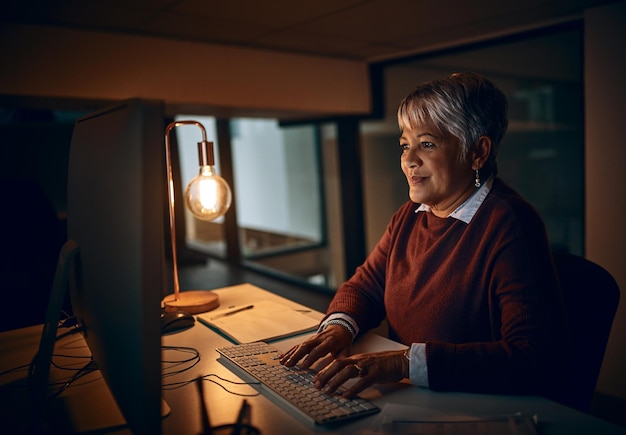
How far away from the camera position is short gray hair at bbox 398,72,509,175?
1341mm

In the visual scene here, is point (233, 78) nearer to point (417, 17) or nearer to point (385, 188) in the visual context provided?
point (417, 17)

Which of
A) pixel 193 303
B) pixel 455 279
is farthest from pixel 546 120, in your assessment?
pixel 193 303

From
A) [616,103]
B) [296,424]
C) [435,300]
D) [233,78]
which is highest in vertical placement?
[233,78]

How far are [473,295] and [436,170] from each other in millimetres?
361

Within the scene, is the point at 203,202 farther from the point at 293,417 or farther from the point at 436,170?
the point at 293,417

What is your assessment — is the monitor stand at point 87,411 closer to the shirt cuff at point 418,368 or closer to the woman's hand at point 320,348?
the woman's hand at point 320,348

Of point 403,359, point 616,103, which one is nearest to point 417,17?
point 616,103

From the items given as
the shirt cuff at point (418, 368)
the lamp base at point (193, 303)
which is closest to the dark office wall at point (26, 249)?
the lamp base at point (193, 303)

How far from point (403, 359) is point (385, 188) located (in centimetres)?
323

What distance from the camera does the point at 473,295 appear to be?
1277mm

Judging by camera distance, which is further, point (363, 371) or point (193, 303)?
point (193, 303)

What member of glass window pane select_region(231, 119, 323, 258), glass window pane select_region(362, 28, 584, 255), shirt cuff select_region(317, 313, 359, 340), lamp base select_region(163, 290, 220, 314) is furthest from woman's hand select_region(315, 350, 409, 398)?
glass window pane select_region(231, 119, 323, 258)

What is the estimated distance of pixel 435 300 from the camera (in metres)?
1.35

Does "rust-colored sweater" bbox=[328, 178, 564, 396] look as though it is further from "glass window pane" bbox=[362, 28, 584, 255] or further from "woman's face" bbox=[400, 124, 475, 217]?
"glass window pane" bbox=[362, 28, 584, 255]
